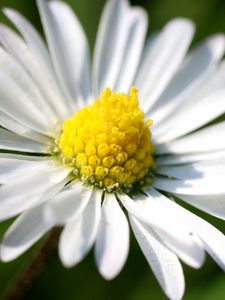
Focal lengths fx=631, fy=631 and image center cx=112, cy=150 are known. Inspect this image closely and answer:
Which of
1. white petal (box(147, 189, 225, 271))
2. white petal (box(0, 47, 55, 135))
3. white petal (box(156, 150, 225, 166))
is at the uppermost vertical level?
white petal (box(0, 47, 55, 135))

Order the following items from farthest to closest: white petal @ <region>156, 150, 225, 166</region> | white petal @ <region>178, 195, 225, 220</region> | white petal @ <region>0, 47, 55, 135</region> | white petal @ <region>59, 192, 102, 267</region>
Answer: white petal @ <region>156, 150, 225, 166</region>, white petal @ <region>0, 47, 55, 135</region>, white petal @ <region>178, 195, 225, 220</region>, white petal @ <region>59, 192, 102, 267</region>

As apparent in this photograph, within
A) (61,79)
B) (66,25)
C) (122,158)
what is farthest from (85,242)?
(66,25)

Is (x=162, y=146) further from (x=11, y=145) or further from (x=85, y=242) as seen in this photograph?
(x=85, y=242)

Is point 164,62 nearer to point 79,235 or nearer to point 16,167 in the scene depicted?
point 16,167

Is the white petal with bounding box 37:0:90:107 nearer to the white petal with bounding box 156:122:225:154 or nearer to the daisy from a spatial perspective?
the daisy

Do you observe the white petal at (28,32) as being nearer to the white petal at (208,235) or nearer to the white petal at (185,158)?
the white petal at (185,158)

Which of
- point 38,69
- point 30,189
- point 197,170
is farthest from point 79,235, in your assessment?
point 38,69

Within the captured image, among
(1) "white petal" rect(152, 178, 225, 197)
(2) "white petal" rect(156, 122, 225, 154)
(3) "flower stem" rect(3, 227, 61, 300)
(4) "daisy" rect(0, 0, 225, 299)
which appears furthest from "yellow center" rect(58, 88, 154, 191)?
(3) "flower stem" rect(3, 227, 61, 300)
